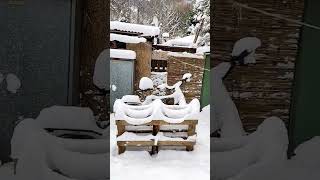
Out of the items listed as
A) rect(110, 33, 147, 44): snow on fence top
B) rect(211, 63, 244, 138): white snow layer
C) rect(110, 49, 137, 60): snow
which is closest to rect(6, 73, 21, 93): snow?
rect(211, 63, 244, 138): white snow layer

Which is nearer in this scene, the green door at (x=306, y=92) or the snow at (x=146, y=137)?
the green door at (x=306, y=92)

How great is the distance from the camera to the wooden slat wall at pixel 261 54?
290 centimetres

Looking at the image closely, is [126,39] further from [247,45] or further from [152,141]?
[247,45]

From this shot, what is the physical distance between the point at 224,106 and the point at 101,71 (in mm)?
994

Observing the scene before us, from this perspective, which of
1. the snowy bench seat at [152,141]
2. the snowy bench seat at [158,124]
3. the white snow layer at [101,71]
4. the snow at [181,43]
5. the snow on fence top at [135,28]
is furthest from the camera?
the snow at [181,43]

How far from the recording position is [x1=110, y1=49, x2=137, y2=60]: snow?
24.2 ft

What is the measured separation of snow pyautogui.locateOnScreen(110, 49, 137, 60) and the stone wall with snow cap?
93cm

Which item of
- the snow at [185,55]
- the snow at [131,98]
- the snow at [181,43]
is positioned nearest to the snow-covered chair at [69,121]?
the snow at [131,98]

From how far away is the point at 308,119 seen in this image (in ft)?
9.70

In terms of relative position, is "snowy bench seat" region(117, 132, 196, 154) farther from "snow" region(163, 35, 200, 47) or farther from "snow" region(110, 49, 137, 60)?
"snow" region(163, 35, 200, 47)

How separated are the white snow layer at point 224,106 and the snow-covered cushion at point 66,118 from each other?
99 cm

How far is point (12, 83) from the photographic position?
9.01 ft

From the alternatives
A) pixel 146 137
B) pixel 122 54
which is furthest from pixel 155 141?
pixel 122 54

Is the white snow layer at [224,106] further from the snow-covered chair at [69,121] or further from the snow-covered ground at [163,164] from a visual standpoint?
the snow-covered ground at [163,164]
